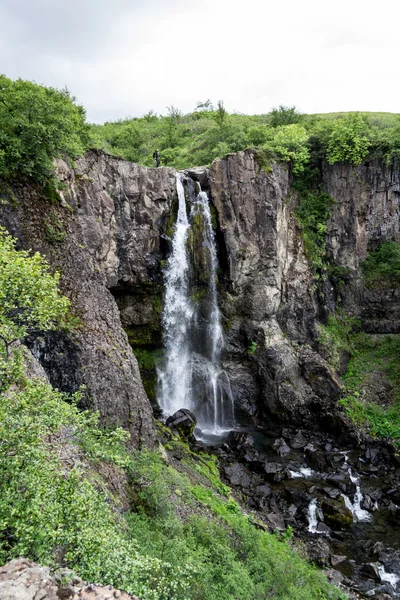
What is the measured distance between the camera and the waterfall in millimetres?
27469

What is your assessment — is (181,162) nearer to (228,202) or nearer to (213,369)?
(228,202)

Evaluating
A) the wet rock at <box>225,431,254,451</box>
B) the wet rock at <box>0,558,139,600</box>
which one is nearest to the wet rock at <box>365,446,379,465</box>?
the wet rock at <box>225,431,254,451</box>

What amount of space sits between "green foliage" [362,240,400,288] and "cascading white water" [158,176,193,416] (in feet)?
50.5

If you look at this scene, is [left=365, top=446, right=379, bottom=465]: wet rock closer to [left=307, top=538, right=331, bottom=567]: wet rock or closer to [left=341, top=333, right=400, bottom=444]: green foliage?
[left=341, top=333, right=400, bottom=444]: green foliage

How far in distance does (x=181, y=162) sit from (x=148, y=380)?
68.3 ft

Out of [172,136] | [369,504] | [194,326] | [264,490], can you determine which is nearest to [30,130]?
[194,326]

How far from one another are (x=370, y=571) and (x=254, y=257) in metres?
19.1

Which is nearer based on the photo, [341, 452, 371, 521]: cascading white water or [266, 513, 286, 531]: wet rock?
[266, 513, 286, 531]: wet rock

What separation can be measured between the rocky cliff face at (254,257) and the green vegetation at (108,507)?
26.4 feet

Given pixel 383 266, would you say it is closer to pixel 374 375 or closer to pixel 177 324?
pixel 374 375

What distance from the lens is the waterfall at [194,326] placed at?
27469mm

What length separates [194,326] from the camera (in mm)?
28641

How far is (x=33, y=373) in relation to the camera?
12.8 metres

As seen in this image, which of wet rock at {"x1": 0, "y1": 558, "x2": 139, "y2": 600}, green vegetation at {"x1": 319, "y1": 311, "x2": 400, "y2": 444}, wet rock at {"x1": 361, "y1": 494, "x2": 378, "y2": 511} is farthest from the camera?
green vegetation at {"x1": 319, "y1": 311, "x2": 400, "y2": 444}
